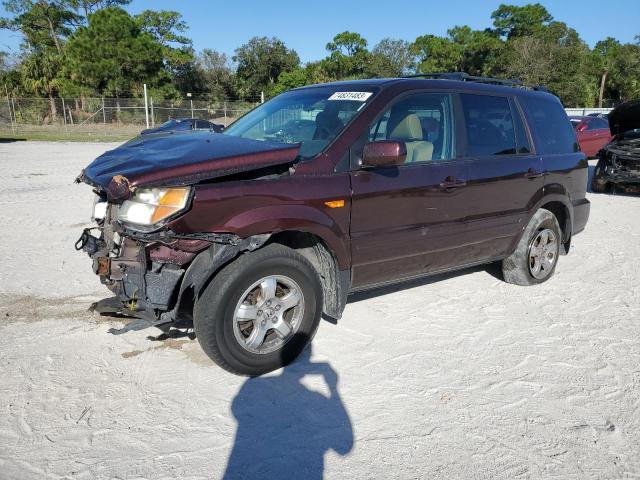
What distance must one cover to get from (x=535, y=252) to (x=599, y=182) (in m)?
7.31

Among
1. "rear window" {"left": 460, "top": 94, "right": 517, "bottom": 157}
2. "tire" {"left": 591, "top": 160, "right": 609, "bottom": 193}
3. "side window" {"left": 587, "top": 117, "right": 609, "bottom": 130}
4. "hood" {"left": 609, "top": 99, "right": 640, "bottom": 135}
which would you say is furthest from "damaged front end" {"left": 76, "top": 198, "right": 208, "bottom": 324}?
"side window" {"left": 587, "top": 117, "right": 609, "bottom": 130}

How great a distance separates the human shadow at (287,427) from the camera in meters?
2.61

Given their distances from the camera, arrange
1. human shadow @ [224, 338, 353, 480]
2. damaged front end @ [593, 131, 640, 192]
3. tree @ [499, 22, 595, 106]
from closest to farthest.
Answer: human shadow @ [224, 338, 353, 480] → damaged front end @ [593, 131, 640, 192] → tree @ [499, 22, 595, 106]

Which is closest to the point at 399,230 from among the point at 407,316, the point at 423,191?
the point at 423,191

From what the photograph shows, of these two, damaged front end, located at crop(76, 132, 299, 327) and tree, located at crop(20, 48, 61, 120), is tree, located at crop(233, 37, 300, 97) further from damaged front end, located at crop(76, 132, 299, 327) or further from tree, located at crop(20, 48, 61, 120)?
damaged front end, located at crop(76, 132, 299, 327)

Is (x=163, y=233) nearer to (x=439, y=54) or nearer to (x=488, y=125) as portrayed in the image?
(x=488, y=125)

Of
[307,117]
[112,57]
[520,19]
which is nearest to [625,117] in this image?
[307,117]

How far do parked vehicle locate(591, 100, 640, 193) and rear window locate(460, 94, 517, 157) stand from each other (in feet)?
21.4

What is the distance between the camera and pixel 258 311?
3404 millimetres

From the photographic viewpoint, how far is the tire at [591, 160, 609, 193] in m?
11.3

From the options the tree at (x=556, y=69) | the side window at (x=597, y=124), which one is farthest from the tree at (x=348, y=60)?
the side window at (x=597, y=124)

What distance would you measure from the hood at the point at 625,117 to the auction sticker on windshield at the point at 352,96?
781cm

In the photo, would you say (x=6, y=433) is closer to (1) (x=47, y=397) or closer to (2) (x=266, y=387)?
(1) (x=47, y=397)

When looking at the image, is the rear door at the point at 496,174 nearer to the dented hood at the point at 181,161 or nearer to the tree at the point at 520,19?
the dented hood at the point at 181,161
